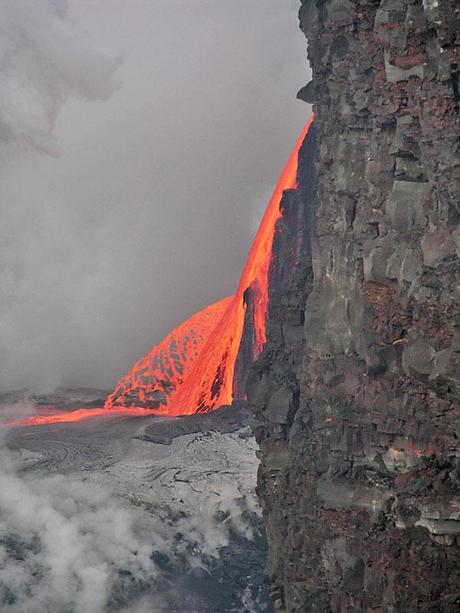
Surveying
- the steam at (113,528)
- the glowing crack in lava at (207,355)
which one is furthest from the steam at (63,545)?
the glowing crack in lava at (207,355)

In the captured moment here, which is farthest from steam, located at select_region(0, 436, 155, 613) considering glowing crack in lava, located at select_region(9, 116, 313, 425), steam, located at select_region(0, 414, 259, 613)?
glowing crack in lava, located at select_region(9, 116, 313, 425)

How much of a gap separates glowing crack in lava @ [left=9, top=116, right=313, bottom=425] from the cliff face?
1364cm

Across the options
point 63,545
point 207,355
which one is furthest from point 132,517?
point 207,355

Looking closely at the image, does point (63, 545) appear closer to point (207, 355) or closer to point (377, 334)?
point (207, 355)

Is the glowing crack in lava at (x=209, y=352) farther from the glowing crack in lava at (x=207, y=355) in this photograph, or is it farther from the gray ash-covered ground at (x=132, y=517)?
the gray ash-covered ground at (x=132, y=517)

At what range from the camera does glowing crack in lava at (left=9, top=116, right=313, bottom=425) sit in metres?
36.3

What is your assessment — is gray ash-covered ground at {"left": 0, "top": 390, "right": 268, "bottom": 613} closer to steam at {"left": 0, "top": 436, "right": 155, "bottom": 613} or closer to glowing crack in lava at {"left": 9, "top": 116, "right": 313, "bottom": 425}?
steam at {"left": 0, "top": 436, "right": 155, "bottom": 613}

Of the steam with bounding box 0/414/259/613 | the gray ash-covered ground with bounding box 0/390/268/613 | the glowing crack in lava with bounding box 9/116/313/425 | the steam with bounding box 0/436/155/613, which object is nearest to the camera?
the steam with bounding box 0/436/155/613

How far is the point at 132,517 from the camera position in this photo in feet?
102

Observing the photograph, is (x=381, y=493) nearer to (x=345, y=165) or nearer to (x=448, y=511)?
(x=448, y=511)

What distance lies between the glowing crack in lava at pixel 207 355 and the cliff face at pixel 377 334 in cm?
1364

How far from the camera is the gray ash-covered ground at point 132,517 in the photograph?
27750 millimetres

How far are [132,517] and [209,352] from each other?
10025 millimetres

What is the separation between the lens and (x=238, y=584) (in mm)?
28594
